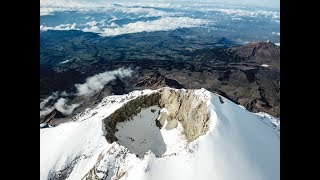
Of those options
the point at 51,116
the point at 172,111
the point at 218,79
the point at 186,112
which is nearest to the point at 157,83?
the point at 218,79

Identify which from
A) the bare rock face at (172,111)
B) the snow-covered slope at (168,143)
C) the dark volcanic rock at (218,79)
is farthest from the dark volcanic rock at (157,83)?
the snow-covered slope at (168,143)

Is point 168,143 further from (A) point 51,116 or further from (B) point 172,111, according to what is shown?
(A) point 51,116

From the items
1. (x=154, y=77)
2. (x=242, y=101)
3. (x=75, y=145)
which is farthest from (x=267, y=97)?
(x=75, y=145)

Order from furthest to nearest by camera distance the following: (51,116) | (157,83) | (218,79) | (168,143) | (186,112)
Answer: (218,79) < (157,83) < (51,116) < (186,112) < (168,143)

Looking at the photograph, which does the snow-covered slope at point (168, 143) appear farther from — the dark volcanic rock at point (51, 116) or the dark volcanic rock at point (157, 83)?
the dark volcanic rock at point (157, 83)
